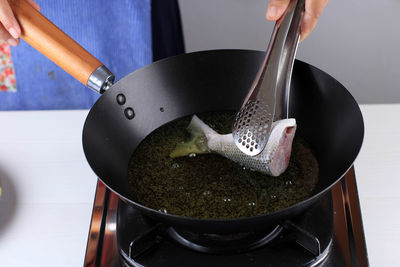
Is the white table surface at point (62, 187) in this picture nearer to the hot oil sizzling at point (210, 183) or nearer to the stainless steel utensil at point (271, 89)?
the hot oil sizzling at point (210, 183)

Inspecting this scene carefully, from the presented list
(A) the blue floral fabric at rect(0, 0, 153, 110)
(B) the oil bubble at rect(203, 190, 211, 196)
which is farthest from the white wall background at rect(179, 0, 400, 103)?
(B) the oil bubble at rect(203, 190, 211, 196)

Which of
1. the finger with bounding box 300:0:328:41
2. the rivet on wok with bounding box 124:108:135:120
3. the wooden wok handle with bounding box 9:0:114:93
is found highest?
the finger with bounding box 300:0:328:41

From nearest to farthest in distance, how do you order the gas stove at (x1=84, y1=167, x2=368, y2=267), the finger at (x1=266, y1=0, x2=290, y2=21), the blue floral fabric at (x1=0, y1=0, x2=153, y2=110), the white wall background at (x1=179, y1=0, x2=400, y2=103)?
the gas stove at (x1=84, y1=167, x2=368, y2=267) < the finger at (x1=266, y1=0, x2=290, y2=21) < the blue floral fabric at (x1=0, y1=0, x2=153, y2=110) < the white wall background at (x1=179, y1=0, x2=400, y2=103)

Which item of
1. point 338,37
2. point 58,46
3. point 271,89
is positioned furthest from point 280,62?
point 338,37

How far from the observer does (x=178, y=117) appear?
2.96 ft

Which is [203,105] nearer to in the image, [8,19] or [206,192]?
[206,192]

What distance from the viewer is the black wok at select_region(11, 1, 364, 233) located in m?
0.72

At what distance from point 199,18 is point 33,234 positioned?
4.03 feet

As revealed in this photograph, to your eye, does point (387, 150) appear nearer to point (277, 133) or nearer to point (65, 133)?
point (277, 133)

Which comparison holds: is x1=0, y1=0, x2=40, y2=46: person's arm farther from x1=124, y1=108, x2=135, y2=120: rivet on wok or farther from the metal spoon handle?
the metal spoon handle

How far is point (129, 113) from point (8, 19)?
0.86 ft

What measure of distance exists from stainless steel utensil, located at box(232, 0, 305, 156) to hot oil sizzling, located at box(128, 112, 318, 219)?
0.07 m

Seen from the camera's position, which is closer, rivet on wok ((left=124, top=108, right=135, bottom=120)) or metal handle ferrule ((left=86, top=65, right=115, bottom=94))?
metal handle ferrule ((left=86, top=65, right=115, bottom=94))

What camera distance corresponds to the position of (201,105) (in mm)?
913
